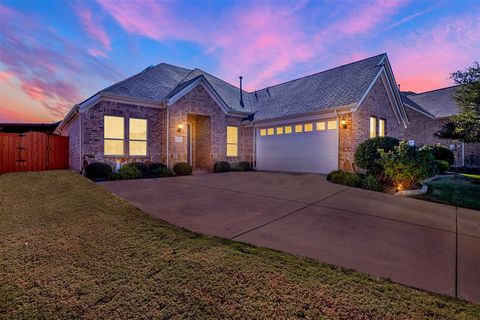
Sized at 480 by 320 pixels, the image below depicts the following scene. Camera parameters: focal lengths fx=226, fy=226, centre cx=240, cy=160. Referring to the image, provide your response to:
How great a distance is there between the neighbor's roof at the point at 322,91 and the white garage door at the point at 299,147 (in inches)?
38.2

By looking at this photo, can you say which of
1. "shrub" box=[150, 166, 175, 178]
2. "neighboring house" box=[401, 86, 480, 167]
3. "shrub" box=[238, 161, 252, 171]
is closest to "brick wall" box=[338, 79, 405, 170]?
"shrub" box=[238, 161, 252, 171]

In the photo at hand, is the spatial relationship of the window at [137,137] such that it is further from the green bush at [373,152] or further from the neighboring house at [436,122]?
the neighboring house at [436,122]

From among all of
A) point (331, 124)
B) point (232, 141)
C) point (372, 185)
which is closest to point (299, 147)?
point (331, 124)

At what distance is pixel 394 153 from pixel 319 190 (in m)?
3.42

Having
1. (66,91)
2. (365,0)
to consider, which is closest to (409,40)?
(365,0)

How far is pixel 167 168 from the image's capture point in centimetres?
1176

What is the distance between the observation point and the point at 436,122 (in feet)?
68.0

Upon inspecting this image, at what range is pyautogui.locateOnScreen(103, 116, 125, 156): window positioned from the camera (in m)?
10.8

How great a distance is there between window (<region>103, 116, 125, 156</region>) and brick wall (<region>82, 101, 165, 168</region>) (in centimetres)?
16

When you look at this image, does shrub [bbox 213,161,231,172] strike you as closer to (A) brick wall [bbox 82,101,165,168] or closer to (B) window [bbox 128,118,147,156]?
(A) brick wall [bbox 82,101,165,168]

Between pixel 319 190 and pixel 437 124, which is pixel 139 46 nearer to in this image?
pixel 319 190

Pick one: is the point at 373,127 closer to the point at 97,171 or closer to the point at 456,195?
the point at 456,195

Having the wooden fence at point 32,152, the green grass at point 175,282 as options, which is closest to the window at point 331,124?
the green grass at point 175,282

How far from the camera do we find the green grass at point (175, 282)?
2018 mm
